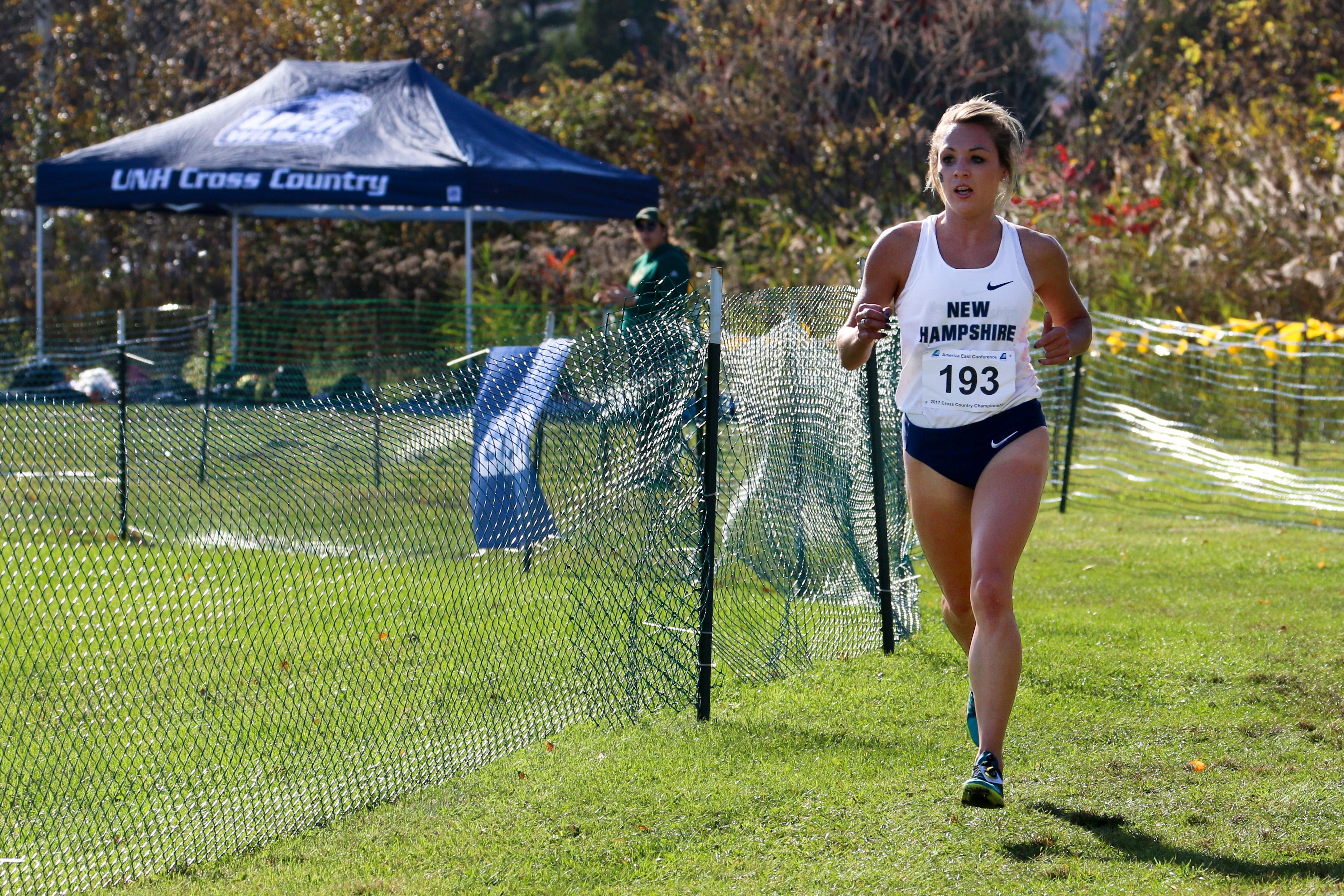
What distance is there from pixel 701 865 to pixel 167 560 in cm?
186

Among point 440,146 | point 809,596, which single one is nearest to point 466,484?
point 809,596

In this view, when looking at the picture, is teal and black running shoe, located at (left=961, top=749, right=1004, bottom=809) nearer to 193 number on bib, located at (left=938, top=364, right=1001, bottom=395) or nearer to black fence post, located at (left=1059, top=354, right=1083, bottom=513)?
193 number on bib, located at (left=938, top=364, right=1001, bottom=395)

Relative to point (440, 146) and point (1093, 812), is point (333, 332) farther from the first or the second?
point (1093, 812)

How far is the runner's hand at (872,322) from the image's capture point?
4039 millimetres

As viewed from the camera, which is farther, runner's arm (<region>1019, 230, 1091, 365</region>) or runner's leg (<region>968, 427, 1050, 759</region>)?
runner's arm (<region>1019, 230, 1091, 365</region>)

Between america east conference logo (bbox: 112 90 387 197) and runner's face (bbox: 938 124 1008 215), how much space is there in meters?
10.7

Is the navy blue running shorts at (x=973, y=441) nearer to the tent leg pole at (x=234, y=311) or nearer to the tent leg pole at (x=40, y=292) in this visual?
the tent leg pole at (x=234, y=311)

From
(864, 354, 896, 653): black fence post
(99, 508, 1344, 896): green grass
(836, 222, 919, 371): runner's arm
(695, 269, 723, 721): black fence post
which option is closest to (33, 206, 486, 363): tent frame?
(864, 354, 896, 653): black fence post

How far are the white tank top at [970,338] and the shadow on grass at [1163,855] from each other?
1.14 metres

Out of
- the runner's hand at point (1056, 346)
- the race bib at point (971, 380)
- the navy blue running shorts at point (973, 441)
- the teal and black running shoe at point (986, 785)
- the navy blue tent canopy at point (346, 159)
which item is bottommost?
the teal and black running shoe at point (986, 785)

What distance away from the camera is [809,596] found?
20.4 ft

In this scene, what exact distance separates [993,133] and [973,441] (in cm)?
88

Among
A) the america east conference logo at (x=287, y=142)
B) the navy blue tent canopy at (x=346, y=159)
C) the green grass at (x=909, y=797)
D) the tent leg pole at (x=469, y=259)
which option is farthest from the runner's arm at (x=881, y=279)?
the tent leg pole at (x=469, y=259)

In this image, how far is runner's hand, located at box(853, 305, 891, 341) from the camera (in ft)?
13.3
